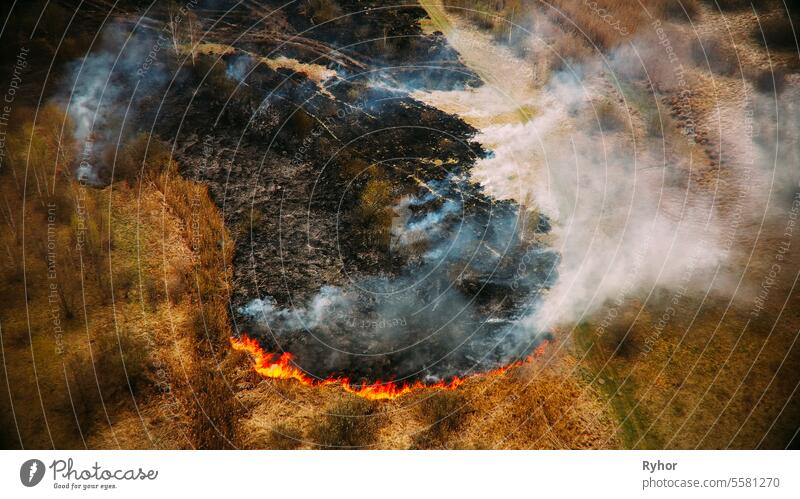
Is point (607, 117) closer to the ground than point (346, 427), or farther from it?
farther from it

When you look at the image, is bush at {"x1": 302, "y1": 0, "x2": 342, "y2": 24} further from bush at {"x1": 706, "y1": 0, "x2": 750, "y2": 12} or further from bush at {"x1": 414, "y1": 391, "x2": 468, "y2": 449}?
bush at {"x1": 414, "y1": 391, "x2": 468, "y2": 449}

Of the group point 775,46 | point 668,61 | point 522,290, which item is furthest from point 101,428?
point 775,46

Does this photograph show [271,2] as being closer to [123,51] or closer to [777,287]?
[123,51]

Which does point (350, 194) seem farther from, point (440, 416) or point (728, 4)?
point (728, 4)

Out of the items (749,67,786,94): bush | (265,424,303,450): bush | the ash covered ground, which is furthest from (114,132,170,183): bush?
(749,67,786,94): bush

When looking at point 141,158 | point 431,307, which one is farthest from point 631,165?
point 141,158

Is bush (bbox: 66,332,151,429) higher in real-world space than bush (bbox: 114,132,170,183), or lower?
lower
